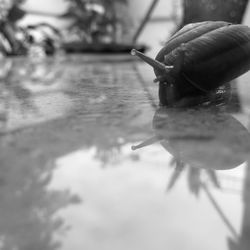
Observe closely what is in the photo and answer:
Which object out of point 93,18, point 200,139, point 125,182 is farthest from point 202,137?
point 93,18

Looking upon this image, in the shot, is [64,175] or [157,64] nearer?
[64,175]

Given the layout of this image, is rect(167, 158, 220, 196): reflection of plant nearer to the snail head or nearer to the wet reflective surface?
the wet reflective surface

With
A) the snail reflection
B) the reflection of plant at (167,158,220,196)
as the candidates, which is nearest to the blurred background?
the snail reflection

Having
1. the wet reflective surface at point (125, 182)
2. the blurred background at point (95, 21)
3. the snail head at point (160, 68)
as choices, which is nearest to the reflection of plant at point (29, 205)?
the wet reflective surface at point (125, 182)

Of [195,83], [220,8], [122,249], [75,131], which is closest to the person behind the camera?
[122,249]

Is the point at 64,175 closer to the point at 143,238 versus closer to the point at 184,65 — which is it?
the point at 143,238

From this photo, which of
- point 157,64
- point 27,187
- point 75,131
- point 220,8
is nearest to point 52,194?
point 27,187

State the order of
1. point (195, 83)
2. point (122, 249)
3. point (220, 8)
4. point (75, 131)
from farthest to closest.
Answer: point (220, 8) → point (195, 83) → point (75, 131) → point (122, 249)
